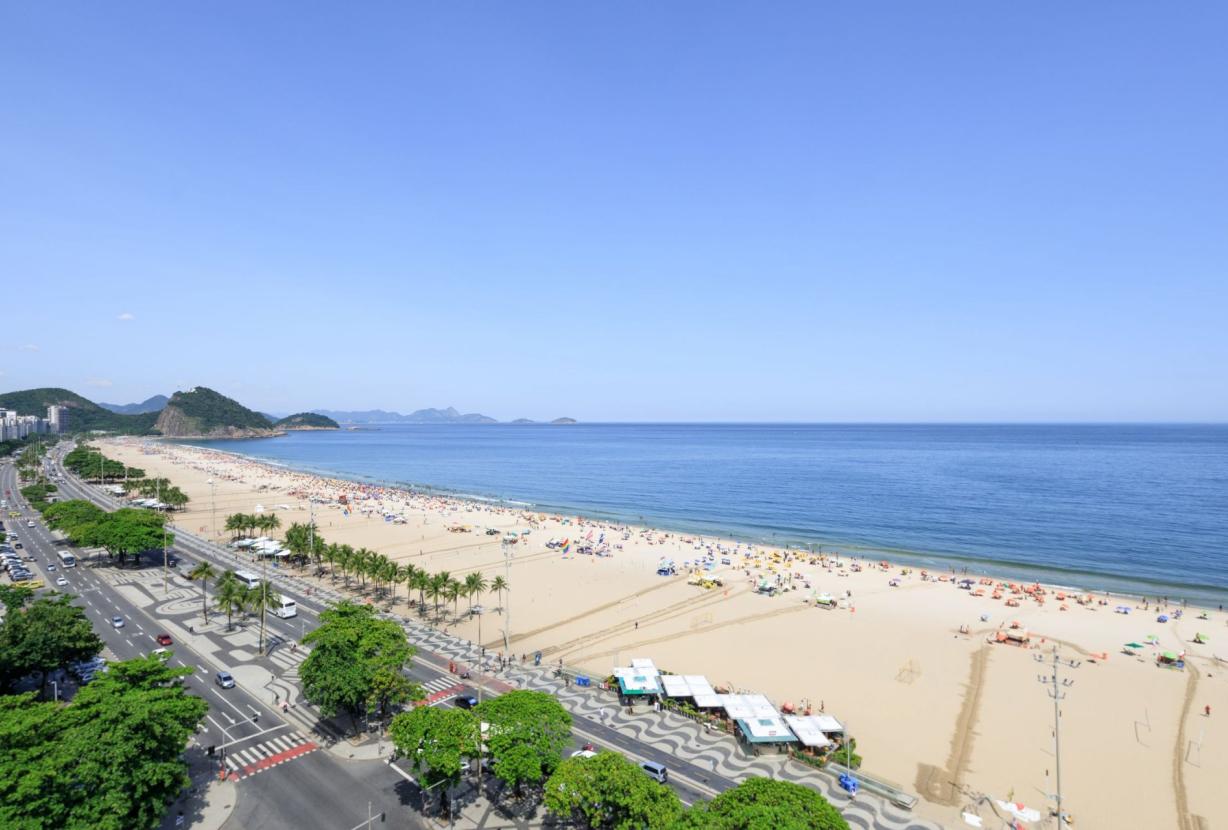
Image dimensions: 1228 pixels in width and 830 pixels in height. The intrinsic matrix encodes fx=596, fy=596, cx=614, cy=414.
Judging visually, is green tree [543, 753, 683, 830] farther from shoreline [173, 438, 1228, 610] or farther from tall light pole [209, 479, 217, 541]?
tall light pole [209, 479, 217, 541]

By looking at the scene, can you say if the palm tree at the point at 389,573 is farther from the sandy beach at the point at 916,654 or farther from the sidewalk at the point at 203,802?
the sidewalk at the point at 203,802

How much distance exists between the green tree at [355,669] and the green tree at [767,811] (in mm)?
21703

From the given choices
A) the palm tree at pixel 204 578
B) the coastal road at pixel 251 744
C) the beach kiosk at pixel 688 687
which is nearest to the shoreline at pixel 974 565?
the beach kiosk at pixel 688 687

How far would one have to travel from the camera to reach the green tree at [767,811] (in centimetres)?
2231

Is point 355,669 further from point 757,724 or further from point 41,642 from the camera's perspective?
point 757,724

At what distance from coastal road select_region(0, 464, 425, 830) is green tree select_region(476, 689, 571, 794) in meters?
5.18

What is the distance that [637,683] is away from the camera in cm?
4322

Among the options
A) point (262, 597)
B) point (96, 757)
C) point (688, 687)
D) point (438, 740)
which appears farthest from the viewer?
point (262, 597)

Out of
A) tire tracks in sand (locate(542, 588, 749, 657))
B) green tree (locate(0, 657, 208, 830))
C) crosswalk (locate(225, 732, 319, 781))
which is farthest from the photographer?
tire tracks in sand (locate(542, 588, 749, 657))

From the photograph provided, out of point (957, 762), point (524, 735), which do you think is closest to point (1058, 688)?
point (957, 762)

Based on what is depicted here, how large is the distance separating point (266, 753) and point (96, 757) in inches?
424

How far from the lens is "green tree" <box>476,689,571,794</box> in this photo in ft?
95.7

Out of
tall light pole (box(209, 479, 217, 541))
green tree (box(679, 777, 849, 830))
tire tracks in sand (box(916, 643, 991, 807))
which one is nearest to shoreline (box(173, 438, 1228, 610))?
tire tracks in sand (box(916, 643, 991, 807))

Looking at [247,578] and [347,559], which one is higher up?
[347,559]
